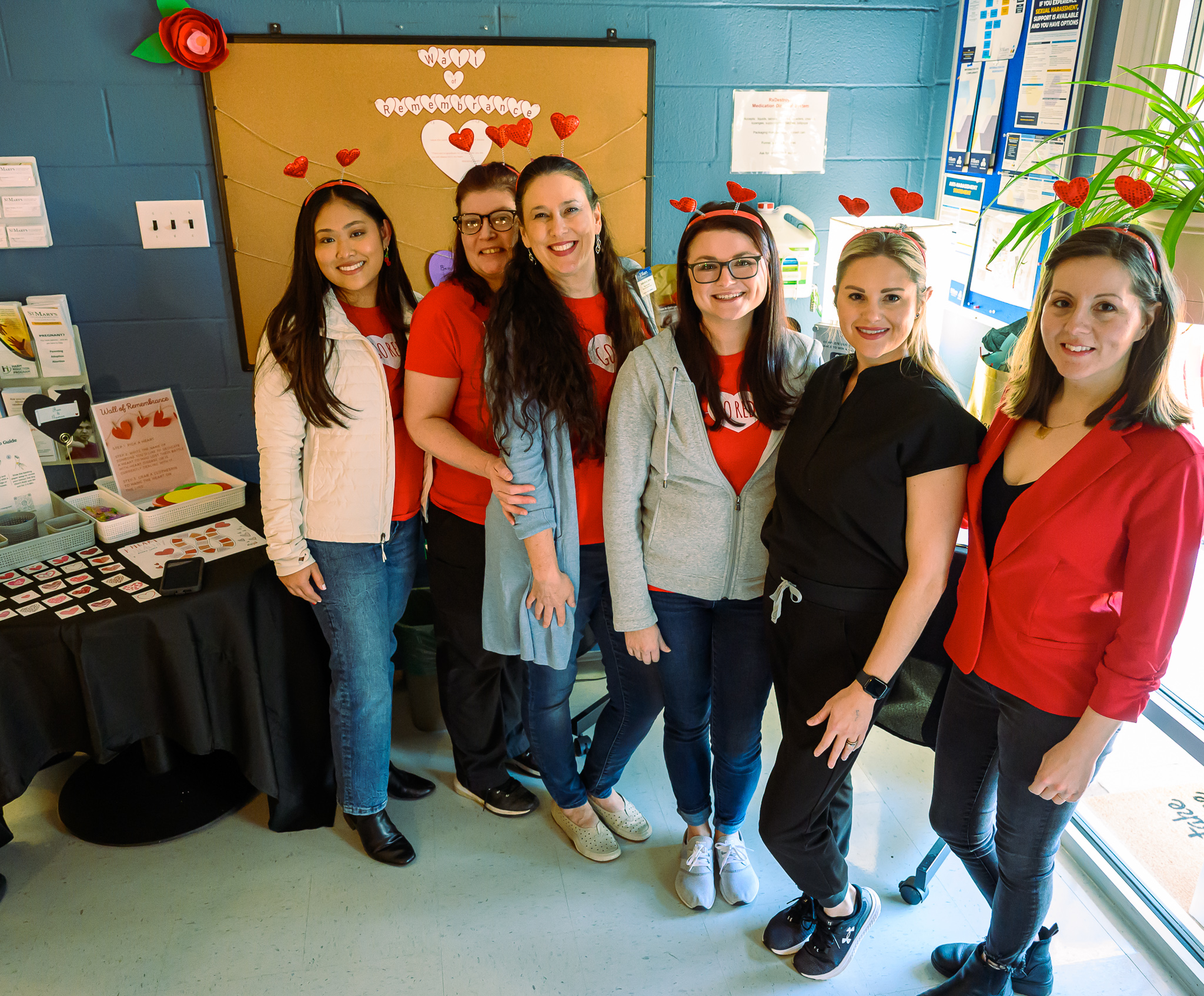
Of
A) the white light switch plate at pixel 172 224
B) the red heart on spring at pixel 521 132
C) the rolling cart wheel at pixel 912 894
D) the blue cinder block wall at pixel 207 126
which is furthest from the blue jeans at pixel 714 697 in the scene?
the white light switch plate at pixel 172 224

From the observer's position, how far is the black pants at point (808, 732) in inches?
62.4

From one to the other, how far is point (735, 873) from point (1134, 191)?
63.4 inches

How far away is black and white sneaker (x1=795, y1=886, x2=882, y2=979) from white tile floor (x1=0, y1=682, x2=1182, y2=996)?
0.08ft

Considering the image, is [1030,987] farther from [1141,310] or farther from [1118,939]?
[1141,310]

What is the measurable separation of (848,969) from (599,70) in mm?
2472

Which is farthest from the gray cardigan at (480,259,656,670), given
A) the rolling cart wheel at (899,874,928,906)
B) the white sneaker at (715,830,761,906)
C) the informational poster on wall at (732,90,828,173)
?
the informational poster on wall at (732,90,828,173)

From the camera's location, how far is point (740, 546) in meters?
1.70

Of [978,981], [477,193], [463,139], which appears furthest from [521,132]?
[978,981]

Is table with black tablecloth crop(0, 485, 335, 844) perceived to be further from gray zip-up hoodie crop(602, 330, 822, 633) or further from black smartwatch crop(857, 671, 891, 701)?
black smartwatch crop(857, 671, 891, 701)

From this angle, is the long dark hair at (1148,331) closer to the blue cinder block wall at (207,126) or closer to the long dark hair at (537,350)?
the long dark hair at (537,350)

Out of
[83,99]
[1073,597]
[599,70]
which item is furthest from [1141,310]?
[83,99]

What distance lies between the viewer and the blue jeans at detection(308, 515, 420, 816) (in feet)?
6.46

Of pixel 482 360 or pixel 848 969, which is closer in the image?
pixel 482 360

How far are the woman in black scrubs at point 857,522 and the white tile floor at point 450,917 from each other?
1.35 feet
